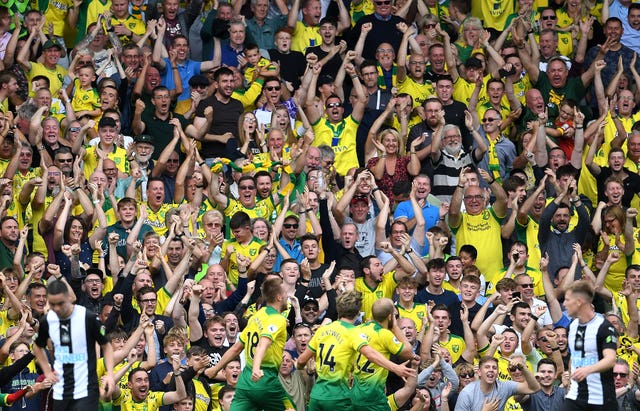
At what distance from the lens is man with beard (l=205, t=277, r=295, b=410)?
17.0m

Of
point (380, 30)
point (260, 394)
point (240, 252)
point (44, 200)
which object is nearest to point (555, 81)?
point (380, 30)

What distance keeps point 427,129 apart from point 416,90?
975 millimetres

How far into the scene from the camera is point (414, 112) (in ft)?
78.6

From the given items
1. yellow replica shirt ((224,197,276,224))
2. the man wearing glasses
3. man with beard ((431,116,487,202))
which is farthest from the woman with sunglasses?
yellow replica shirt ((224,197,276,224))

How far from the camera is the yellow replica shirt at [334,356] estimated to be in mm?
16891

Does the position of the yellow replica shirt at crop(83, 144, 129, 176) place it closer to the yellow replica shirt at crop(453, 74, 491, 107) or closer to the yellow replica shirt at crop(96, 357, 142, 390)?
the yellow replica shirt at crop(96, 357, 142, 390)

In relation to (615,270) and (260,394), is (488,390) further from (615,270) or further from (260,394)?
(615,270)

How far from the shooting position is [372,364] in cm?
1728

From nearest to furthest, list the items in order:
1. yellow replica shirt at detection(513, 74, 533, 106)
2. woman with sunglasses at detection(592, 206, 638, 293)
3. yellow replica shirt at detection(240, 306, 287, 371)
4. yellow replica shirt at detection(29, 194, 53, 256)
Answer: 1. yellow replica shirt at detection(240, 306, 287, 371)
2. yellow replica shirt at detection(29, 194, 53, 256)
3. woman with sunglasses at detection(592, 206, 638, 293)
4. yellow replica shirt at detection(513, 74, 533, 106)

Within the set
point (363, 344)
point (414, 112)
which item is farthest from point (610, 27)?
point (363, 344)

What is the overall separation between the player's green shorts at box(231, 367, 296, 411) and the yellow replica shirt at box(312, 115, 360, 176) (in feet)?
21.9

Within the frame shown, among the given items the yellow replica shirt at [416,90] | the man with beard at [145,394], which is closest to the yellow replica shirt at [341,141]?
the yellow replica shirt at [416,90]

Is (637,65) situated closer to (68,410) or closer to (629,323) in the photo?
(629,323)

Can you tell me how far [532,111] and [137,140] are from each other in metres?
5.95
